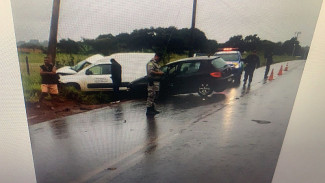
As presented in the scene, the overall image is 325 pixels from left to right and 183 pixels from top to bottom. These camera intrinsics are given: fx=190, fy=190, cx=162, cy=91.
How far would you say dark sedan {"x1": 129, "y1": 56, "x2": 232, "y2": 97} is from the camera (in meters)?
1.39

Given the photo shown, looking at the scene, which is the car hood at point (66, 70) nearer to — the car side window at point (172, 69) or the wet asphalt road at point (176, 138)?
the wet asphalt road at point (176, 138)

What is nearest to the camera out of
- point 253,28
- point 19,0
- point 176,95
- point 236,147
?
point 19,0

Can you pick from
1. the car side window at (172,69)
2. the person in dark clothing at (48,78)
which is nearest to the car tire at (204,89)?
the car side window at (172,69)

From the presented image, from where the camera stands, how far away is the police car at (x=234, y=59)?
1.37 meters

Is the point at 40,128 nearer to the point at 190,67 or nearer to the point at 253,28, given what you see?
the point at 190,67

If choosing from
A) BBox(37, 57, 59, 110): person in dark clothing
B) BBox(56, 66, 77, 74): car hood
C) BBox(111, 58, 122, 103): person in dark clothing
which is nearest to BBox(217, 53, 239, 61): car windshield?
BBox(111, 58, 122, 103): person in dark clothing

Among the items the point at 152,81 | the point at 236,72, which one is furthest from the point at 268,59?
the point at 152,81

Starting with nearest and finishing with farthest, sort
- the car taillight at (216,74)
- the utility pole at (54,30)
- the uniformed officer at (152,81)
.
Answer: the utility pole at (54,30) < the uniformed officer at (152,81) < the car taillight at (216,74)

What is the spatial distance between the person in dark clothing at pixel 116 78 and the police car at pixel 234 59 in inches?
27.7

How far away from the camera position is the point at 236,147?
1.60 meters

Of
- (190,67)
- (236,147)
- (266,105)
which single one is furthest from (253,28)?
(236,147)

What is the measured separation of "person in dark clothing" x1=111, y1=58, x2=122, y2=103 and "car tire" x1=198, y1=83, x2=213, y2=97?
61cm

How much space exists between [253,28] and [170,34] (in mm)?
583

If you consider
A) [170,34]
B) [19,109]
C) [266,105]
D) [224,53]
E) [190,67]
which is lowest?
[19,109]
